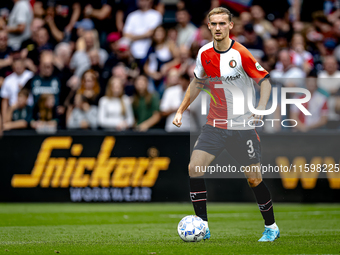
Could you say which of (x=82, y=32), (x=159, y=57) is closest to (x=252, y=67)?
(x=159, y=57)

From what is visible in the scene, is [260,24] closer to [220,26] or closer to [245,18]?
[245,18]

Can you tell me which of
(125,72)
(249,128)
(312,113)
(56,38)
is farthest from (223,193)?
(56,38)

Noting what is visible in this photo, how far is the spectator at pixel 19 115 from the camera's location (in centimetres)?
1224

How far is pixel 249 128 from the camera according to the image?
21.0 feet

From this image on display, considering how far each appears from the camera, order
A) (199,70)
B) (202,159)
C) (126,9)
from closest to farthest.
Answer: (202,159)
(199,70)
(126,9)

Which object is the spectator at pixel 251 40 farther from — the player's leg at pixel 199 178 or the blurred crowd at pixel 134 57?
the player's leg at pixel 199 178

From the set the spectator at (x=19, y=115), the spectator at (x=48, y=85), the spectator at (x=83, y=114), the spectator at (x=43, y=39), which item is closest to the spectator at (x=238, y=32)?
the spectator at (x=83, y=114)

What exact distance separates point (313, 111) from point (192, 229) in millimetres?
5898

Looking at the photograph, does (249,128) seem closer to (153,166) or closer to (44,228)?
(44,228)

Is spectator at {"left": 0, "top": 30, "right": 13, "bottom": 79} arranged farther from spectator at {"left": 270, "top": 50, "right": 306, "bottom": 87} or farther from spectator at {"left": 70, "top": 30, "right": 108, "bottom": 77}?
spectator at {"left": 270, "top": 50, "right": 306, "bottom": 87}

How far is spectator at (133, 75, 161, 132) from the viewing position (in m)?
12.1

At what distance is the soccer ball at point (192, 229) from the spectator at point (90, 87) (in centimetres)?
646

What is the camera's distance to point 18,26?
14656mm

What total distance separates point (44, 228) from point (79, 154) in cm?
387
